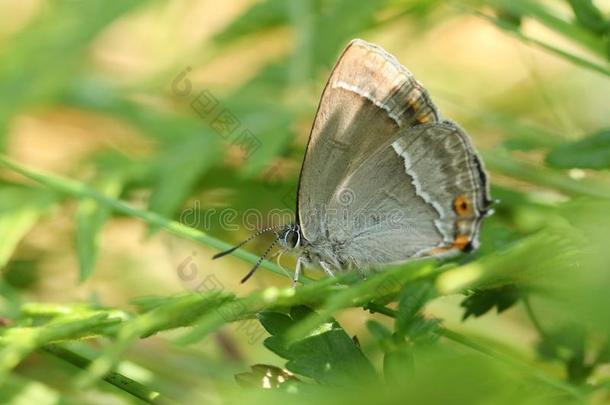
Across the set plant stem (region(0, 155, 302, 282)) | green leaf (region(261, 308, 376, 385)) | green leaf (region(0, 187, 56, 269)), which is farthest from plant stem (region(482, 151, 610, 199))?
green leaf (region(0, 187, 56, 269))

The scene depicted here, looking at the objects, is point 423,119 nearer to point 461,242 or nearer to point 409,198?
point 409,198

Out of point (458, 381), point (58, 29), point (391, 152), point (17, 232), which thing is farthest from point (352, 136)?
point (58, 29)

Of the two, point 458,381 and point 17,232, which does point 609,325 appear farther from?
point 17,232

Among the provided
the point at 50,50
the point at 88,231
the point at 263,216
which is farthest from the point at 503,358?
the point at 50,50

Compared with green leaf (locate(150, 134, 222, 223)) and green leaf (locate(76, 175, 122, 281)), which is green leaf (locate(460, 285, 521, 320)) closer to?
green leaf (locate(76, 175, 122, 281))

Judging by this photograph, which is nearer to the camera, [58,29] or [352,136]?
[352,136]

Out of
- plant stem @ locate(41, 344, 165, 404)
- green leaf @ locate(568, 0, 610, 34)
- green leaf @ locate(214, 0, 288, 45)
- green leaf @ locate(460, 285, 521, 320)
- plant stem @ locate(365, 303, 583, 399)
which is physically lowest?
plant stem @ locate(365, 303, 583, 399)
